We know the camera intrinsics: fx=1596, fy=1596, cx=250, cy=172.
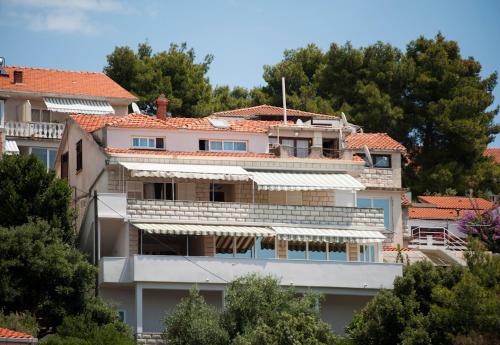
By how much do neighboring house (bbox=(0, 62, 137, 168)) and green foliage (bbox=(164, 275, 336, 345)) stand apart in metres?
20.5

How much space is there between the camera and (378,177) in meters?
68.8

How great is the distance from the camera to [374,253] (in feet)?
193

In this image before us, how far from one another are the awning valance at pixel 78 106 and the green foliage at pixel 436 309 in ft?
79.0

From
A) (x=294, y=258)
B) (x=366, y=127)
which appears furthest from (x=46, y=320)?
(x=366, y=127)

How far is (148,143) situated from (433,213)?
20608mm

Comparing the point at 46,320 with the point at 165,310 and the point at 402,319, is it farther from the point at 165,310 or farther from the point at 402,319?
the point at 402,319

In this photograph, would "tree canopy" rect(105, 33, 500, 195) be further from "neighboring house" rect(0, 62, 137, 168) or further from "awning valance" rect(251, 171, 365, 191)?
"awning valance" rect(251, 171, 365, 191)

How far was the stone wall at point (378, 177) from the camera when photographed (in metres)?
68.1

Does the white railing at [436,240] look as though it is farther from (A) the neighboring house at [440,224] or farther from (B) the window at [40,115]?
(B) the window at [40,115]

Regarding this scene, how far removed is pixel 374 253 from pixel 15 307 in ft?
47.3

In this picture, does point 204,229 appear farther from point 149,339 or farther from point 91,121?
point 91,121

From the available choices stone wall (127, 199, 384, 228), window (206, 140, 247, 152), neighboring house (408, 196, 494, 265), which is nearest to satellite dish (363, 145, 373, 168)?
neighboring house (408, 196, 494, 265)

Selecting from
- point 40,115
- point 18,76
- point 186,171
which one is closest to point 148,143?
point 186,171

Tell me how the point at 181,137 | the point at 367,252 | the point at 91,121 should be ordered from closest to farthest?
the point at 367,252
the point at 181,137
the point at 91,121
